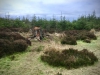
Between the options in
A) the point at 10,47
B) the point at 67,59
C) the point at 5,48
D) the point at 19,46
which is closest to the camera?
the point at 67,59

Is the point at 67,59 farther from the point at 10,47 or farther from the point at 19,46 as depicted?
the point at 10,47

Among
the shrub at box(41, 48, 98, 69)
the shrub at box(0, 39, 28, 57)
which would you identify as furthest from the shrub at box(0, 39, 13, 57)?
the shrub at box(41, 48, 98, 69)

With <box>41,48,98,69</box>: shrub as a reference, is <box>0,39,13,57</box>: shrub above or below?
above

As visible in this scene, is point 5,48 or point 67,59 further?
point 5,48

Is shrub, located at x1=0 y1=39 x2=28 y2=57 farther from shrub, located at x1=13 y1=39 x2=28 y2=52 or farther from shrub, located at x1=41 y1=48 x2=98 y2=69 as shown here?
shrub, located at x1=41 y1=48 x2=98 y2=69

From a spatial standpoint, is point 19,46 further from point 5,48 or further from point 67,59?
point 67,59

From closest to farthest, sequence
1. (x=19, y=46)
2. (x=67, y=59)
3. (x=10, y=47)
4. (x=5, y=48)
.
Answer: (x=67, y=59) → (x=5, y=48) → (x=10, y=47) → (x=19, y=46)

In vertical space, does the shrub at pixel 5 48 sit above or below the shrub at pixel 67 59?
above

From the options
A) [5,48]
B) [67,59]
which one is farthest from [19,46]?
[67,59]

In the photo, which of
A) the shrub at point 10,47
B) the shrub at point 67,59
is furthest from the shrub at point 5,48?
the shrub at point 67,59

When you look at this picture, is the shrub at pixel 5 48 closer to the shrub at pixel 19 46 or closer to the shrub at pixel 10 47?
the shrub at pixel 10 47

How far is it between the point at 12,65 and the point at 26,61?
1025mm

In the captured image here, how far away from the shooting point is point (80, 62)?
820 cm

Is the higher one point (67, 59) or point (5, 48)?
point (5, 48)
